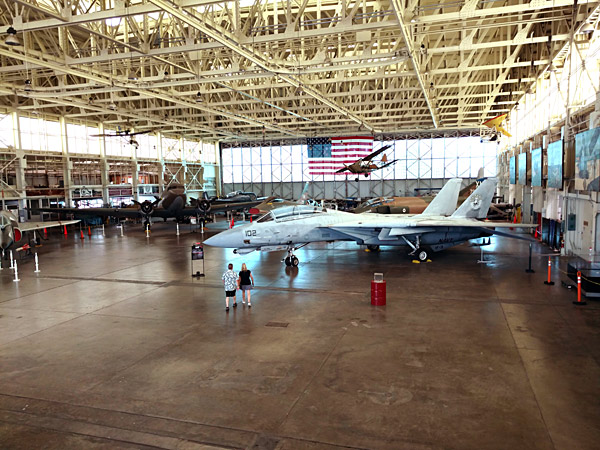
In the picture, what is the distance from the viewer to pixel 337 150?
44906 millimetres

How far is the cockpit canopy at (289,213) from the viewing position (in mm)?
16462

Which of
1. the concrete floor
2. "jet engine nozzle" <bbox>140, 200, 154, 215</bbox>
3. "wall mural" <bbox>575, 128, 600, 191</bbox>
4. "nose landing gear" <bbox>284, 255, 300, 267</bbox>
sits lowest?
the concrete floor

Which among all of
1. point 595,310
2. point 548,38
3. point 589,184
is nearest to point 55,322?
point 595,310

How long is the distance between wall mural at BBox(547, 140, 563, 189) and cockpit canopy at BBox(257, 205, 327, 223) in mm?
10007

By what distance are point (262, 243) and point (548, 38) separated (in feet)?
47.8

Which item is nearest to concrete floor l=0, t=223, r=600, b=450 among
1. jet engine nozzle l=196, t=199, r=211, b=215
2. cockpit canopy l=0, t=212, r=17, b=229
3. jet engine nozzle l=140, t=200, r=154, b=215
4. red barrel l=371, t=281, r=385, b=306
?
red barrel l=371, t=281, r=385, b=306

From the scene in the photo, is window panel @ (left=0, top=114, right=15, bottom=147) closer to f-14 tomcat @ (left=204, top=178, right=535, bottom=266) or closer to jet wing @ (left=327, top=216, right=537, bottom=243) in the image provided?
f-14 tomcat @ (left=204, top=178, right=535, bottom=266)

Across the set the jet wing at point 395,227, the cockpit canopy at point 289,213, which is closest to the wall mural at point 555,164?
the jet wing at point 395,227

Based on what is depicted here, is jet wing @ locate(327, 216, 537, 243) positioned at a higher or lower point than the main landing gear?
higher

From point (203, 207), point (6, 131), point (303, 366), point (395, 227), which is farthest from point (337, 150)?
point (303, 366)

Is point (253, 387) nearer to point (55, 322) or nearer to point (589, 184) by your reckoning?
point (55, 322)

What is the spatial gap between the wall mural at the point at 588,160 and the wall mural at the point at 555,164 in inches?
92.4

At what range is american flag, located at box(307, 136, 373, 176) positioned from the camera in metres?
44.3

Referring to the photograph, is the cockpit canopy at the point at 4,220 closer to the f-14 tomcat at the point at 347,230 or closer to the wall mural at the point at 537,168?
the f-14 tomcat at the point at 347,230
